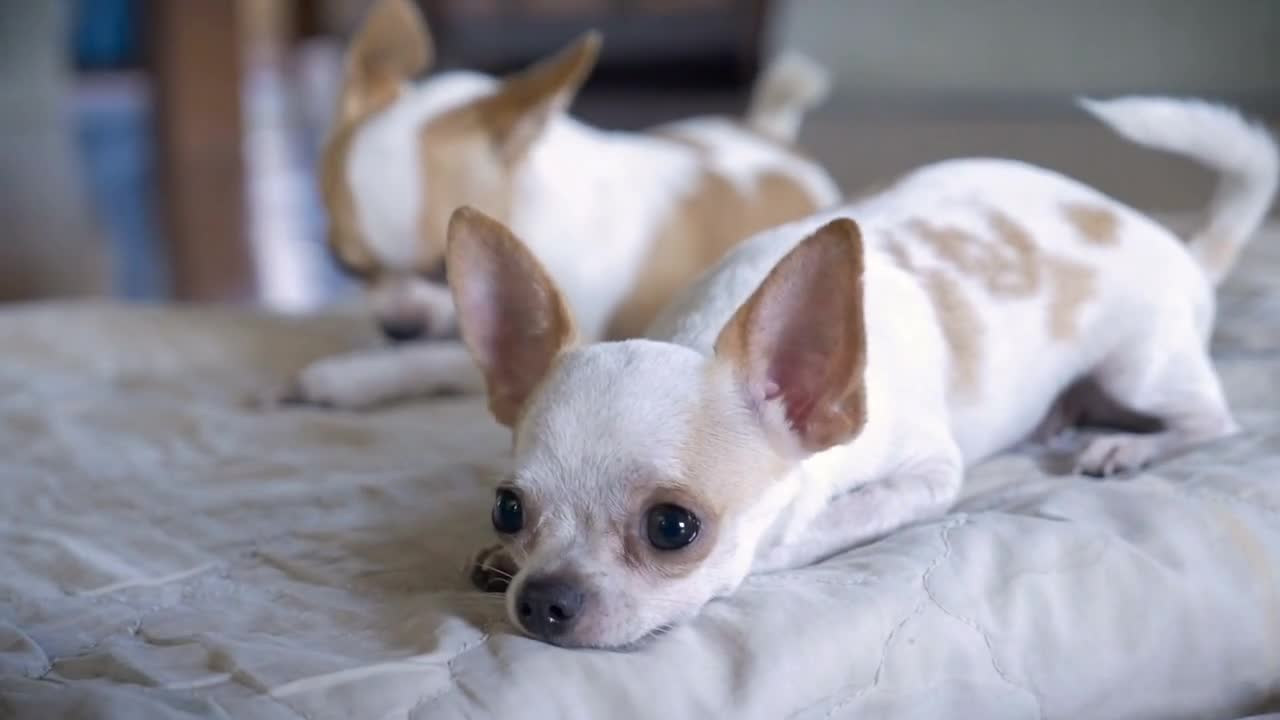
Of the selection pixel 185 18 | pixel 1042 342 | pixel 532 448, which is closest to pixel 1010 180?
pixel 1042 342

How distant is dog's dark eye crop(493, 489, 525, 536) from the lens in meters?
1.00

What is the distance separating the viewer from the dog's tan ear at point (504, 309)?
1100 mm

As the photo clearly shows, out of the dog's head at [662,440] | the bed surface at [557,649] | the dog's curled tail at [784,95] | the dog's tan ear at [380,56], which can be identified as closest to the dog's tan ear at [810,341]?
the dog's head at [662,440]

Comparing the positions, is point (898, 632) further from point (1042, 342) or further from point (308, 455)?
point (308, 455)

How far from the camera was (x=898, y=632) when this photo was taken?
96 cm

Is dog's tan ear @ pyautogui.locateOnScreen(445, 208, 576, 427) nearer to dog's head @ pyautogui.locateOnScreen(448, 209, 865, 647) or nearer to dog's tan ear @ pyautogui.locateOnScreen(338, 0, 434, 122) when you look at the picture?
dog's head @ pyautogui.locateOnScreen(448, 209, 865, 647)

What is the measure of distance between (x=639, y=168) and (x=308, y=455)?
73 cm

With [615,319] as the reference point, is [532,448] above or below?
above

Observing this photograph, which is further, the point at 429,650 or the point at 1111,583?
the point at 1111,583

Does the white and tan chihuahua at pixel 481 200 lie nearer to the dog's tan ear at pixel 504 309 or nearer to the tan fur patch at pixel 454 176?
the tan fur patch at pixel 454 176

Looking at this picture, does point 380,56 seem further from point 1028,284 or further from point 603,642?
point 603,642

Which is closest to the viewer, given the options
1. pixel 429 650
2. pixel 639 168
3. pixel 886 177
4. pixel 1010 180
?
pixel 429 650

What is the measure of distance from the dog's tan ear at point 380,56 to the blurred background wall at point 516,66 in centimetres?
69

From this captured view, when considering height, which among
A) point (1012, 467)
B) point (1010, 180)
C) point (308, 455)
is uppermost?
point (1010, 180)
